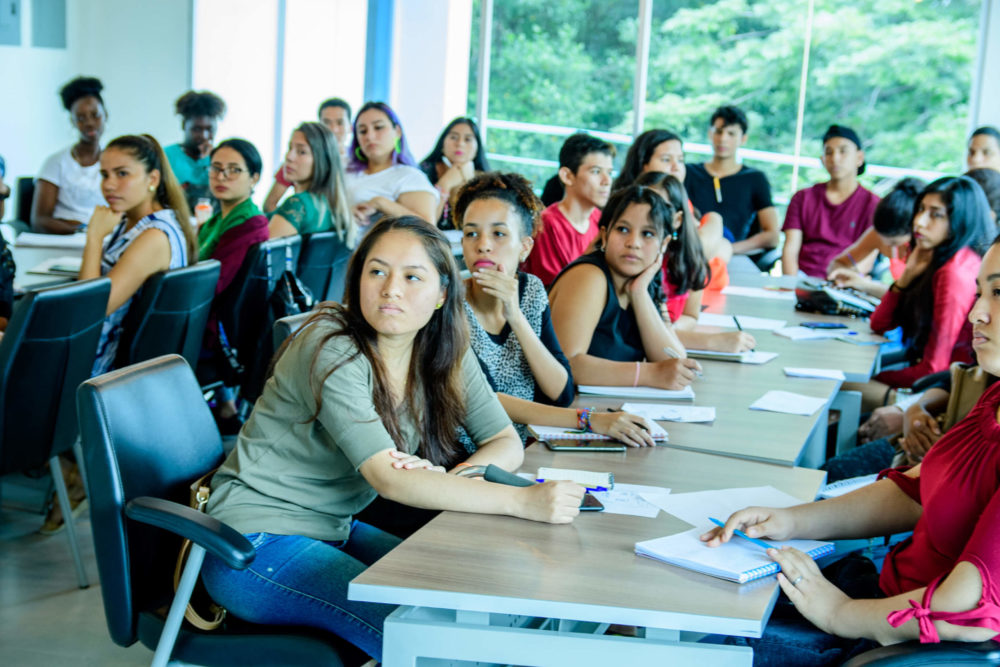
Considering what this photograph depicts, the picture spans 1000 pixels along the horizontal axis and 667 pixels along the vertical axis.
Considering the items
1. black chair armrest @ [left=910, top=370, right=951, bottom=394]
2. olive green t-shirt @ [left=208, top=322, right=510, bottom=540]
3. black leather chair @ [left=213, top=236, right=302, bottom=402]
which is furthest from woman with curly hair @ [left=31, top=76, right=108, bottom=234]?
black chair armrest @ [left=910, top=370, right=951, bottom=394]

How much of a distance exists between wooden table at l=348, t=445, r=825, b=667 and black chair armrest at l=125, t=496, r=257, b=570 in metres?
0.24

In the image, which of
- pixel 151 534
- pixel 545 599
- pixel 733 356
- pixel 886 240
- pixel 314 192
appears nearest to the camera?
pixel 545 599

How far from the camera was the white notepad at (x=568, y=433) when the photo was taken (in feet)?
7.46

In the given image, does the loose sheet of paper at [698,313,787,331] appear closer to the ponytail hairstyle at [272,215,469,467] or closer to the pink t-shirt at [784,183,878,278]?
the ponytail hairstyle at [272,215,469,467]

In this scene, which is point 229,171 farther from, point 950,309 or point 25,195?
point 950,309

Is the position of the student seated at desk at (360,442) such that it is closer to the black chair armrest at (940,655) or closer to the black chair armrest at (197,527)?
the black chair armrest at (197,527)

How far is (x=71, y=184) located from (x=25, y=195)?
1.53 ft

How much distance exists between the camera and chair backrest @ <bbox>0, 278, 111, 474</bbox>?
98.3 inches

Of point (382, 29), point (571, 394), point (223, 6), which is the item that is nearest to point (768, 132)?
point (382, 29)

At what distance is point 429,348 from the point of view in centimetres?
209

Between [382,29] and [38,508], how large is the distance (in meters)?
6.46

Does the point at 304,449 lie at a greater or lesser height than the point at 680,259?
lesser

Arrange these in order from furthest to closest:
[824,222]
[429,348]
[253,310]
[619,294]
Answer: [824,222] < [253,310] < [619,294] < [429,348]

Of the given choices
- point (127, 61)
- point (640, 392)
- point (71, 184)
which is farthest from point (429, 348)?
point (127, 61)
